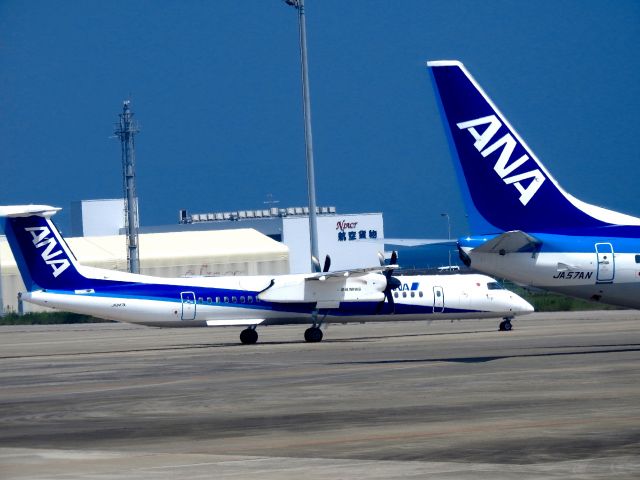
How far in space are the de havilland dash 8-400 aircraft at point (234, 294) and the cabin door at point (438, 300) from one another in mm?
40

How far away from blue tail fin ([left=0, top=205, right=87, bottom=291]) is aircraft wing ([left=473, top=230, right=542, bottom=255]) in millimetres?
23696

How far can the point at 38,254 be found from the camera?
157 ft

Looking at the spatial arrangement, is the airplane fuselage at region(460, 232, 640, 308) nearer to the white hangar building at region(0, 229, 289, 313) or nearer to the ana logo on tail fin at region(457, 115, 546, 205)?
the ana logo on tail fin at region(457, 115, 546, 205)

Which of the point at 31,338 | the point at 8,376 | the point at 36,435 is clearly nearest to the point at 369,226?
the point at 31,338

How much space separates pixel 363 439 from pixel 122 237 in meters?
98.3

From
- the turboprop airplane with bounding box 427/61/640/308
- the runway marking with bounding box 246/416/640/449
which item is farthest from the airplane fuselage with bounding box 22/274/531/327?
the runway marking with bounding box 246/416/640/449

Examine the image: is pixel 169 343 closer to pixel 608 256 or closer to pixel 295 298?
pixel 295 298

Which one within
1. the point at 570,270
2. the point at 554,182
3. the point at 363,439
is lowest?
the point at 363,439

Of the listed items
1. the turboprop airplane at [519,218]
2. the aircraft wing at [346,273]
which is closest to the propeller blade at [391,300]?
the aircraft wing at [346,273]

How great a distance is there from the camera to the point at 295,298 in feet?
165

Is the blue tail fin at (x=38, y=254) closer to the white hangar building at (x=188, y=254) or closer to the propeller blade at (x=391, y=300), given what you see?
the propeller blade at (x=391, y=300)

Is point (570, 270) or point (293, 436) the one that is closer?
point (293, 436)

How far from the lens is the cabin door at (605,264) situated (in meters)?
29.3

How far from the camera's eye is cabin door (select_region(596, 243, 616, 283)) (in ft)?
96.3
